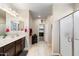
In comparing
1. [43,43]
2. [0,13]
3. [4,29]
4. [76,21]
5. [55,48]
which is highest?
[0,13]

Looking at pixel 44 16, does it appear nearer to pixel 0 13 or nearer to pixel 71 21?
pixel 71 21

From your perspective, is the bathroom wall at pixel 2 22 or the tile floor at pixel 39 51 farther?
the bathroom wall at pixel 2 22

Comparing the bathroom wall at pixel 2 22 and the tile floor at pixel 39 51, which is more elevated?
the bathroom wall at pixel 2 22

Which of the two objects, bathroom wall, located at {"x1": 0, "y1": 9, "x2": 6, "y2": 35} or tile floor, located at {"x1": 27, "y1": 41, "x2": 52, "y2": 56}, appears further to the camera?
bathroom wall, located at {"x1": 0, "y1": 9, "x2": 6, "y2": 35}

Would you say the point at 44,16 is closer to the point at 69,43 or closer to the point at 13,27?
the point at 13,27

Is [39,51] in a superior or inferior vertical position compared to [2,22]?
inferior

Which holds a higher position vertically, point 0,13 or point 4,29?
point 0,13

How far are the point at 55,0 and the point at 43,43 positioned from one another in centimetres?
192

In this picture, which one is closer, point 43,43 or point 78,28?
point 78,28

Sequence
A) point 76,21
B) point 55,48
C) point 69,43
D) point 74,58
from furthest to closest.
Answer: point 55,48 → point 69,43 → point 76,21 → point 74,58

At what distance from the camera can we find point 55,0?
70 centimetres

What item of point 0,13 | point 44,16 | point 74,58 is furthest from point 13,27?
point 74,58

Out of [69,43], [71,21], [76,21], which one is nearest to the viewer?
[76,21]

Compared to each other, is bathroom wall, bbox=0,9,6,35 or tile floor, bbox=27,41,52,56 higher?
bathroom wall, bbox=0,9,6,35
